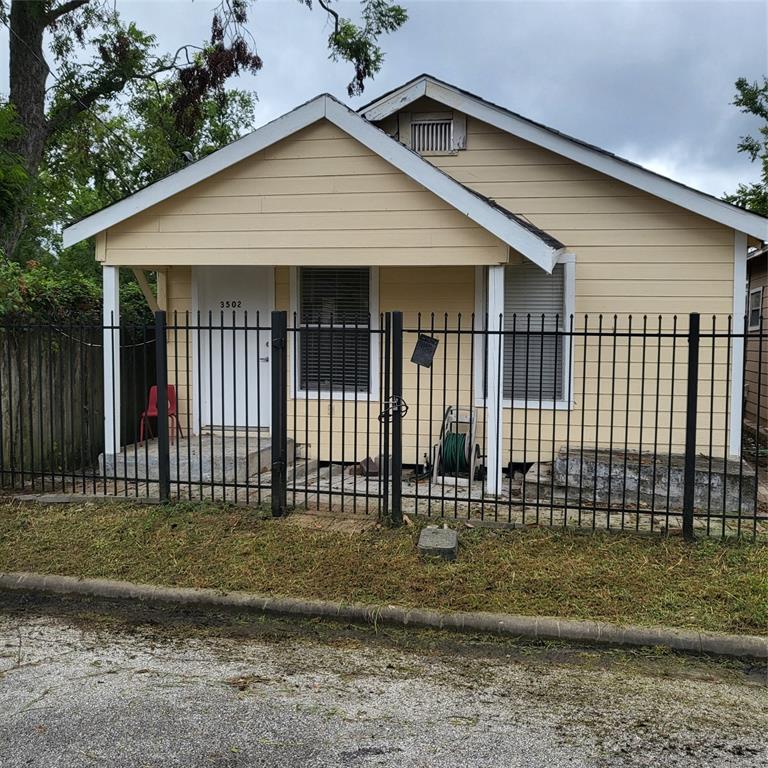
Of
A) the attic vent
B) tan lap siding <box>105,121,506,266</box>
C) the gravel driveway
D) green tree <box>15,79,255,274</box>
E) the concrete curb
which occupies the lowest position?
the gravel driveway

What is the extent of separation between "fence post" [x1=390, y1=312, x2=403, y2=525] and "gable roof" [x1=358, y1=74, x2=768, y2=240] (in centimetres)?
336

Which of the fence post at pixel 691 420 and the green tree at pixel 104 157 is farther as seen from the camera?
the green tree at pixel 104 157

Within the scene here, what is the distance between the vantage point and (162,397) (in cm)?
623

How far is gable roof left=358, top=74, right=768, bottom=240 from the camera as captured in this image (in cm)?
711

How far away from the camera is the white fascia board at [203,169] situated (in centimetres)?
682

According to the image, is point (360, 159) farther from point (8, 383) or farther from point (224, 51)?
point (224, 51)

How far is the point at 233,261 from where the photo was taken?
23.7 feet

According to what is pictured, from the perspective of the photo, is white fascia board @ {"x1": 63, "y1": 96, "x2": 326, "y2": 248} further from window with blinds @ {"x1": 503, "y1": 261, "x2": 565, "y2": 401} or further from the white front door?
window with blinds @ {"x1": 503, "y1": 261, "x2": 565, "y2": 401}

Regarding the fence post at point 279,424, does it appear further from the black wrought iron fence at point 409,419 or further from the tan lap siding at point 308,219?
the tan lap siding at point 308,219

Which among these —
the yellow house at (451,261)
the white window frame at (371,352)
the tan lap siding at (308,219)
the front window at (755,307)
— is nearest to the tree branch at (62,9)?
the yellow house at (451,261)

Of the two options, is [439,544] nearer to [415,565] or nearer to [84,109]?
[415,565]

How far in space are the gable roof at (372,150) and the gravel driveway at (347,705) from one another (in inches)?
151

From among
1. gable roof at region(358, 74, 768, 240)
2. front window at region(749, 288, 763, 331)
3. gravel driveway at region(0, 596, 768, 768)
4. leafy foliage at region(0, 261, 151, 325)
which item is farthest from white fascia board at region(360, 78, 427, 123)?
front window at region(749, 288, 763, 331)

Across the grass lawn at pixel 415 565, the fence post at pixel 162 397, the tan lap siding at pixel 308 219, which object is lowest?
the grass lawn at pixel 415 565
